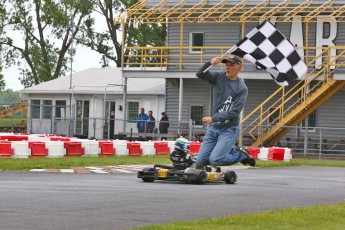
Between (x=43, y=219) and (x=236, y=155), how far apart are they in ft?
17.3

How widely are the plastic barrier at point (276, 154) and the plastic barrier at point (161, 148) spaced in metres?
2.83

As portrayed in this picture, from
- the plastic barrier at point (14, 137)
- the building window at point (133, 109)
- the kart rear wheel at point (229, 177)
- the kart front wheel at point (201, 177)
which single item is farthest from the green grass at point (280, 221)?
the building window at point (133, 109)

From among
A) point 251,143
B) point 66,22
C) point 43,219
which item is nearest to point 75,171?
point 43,219

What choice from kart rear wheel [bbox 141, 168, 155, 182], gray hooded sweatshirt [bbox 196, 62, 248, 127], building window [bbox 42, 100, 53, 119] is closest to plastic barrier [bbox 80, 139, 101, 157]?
kart rear wheel [bbox 141, 168, 155, 182]

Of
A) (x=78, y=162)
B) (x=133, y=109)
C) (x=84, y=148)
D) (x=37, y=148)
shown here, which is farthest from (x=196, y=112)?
(x=78, y=162)

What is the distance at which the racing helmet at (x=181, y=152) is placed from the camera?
53.0ft

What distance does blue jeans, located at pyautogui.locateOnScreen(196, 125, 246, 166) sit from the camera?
47.6ft

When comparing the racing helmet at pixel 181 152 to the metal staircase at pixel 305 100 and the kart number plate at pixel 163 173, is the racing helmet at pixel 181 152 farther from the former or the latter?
the metal staircase at pixel 305 100

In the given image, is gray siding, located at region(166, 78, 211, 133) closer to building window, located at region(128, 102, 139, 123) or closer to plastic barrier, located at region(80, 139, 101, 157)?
building window, located at region(128, 102, 139, 123)

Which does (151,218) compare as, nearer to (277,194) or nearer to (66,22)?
(277,194)

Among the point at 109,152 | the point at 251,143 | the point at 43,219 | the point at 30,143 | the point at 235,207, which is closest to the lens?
the point at 43,219

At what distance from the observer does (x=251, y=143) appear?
38562 mm

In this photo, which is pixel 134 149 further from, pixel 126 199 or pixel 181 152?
pixel 126 199

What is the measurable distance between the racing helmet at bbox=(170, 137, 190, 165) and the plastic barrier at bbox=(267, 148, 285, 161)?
40.1 ft
